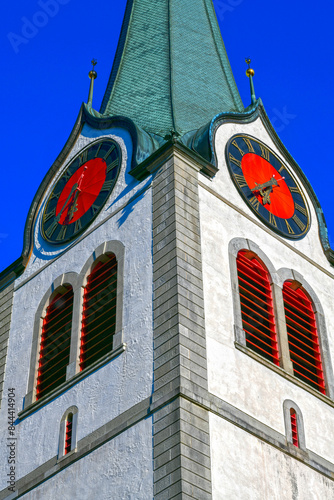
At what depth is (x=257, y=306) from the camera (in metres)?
25.7

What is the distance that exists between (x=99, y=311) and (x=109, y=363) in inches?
86.7

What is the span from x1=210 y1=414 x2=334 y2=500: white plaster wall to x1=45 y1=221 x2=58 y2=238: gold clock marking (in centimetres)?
942

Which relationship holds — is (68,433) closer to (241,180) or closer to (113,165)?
(113,165)

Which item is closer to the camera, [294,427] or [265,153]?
[294,427]

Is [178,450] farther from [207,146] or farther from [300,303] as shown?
[207,146]

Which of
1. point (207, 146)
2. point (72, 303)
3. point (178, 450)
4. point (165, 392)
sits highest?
point (207, 146)

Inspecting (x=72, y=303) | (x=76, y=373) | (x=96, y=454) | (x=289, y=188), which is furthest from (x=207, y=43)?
(x=96, y=454)

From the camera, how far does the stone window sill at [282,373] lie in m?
23.8

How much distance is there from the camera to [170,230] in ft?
82.0

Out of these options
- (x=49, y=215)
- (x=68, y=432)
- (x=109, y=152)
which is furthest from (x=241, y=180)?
(x=68, y=432)

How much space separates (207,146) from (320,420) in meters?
7.80

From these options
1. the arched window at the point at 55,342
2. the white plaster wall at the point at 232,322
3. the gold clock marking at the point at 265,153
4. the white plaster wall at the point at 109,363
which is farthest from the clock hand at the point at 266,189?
the arched window at the point at 55,342

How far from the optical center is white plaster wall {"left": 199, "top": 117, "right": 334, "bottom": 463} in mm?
23125

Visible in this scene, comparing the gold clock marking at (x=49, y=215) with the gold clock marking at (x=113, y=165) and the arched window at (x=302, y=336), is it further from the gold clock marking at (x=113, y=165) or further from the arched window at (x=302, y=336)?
the arched window at (x=302, y=336)
